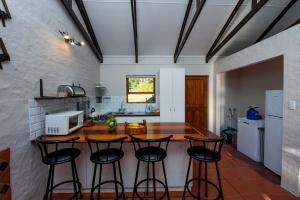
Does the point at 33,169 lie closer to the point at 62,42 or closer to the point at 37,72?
the point at 37,72

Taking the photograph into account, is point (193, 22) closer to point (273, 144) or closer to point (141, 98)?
point (141, 98)

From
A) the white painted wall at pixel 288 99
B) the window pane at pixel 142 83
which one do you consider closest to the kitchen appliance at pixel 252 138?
the white painted wall at pixel 288 99

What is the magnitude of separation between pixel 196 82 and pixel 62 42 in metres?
3.95

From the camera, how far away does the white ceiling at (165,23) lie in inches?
126

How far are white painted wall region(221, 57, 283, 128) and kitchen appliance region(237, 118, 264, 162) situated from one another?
39.4 inches

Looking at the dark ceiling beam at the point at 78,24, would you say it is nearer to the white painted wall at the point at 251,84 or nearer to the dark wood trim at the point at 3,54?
the dark wood trim at the point at 3,54

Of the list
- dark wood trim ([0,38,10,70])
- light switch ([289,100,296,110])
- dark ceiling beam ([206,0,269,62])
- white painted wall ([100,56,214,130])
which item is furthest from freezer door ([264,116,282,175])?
dark wood trim ([0,38,10,70])

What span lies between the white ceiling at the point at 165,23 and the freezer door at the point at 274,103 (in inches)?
70.8

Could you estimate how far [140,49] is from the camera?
4.65 m

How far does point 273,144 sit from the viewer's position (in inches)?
110

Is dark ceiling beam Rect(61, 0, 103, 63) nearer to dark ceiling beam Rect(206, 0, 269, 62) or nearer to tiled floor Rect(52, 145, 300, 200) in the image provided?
tiled floor Rect(52, 145, 300, 200)

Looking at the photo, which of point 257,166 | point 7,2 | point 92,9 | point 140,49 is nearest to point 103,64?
point 140,49

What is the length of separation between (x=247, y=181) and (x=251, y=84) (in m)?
2.96

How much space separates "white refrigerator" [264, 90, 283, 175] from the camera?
105 inches
